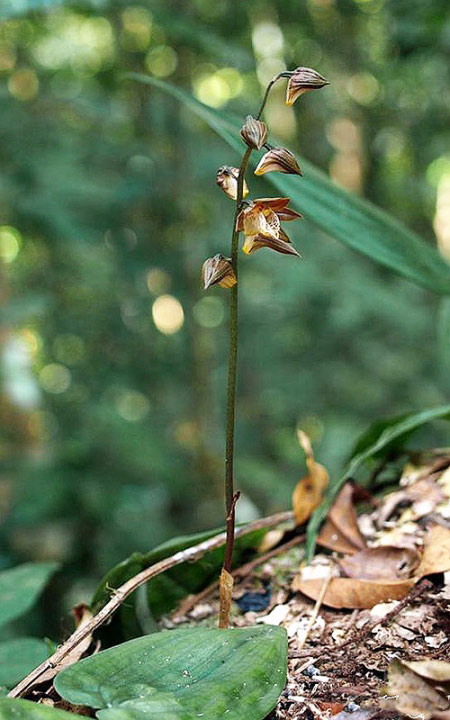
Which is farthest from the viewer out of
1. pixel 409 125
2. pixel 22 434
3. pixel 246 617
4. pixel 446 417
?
pixel 409 125

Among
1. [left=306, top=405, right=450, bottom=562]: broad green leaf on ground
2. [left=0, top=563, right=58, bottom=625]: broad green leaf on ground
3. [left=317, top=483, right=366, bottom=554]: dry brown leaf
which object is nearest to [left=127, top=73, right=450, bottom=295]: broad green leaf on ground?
[left=306, top=405, right=450, bottom=562]: broad green leaf on ground

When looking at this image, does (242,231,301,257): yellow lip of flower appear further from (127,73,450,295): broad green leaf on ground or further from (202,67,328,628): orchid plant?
(127,73,450,295): broad green leaf on ground

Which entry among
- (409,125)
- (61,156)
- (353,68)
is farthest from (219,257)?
(353,68)

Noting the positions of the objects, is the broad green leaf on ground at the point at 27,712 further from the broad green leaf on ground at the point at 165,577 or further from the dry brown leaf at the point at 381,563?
the dry brown leaf at the point at 381,563

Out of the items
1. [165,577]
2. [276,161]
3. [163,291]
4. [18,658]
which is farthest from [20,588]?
[163,291]

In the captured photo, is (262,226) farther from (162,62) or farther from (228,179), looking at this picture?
(162,62)

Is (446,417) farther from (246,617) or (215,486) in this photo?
(215,486)
